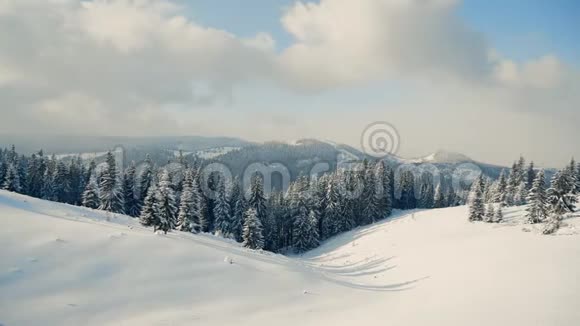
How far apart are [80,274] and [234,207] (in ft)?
161

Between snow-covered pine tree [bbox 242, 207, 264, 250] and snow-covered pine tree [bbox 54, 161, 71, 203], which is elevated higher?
snow-covered pine tree [bbox 54, 161, 71, 203]

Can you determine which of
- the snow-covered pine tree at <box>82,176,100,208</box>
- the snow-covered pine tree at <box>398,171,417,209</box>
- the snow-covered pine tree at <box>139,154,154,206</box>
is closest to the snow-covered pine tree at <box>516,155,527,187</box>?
the snow-covered pine tree at <box>398,171,417,209</box>

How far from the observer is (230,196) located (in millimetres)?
62438

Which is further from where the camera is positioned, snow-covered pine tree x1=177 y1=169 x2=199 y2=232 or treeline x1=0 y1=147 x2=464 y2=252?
treeline x1=0 y1=147 x2=464 y2=252

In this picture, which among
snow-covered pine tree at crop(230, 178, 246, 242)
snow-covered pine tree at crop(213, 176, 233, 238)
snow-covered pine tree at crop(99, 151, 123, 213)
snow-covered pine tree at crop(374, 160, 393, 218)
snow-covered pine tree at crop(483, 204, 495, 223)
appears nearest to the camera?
snow-covered pine tree at crop(483, 204, 495, 223)

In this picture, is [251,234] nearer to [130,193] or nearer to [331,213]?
[331,213]

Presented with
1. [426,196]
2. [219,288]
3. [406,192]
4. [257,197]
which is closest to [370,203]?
[406,192]

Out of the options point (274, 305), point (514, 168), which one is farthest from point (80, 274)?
point (514, 168)

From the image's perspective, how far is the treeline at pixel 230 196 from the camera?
5297 cm

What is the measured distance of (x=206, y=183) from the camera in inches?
2606

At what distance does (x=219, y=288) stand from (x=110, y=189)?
4311 cm

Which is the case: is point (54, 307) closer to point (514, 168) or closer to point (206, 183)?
point (206, 183)

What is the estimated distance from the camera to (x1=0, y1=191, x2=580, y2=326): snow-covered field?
469 inches

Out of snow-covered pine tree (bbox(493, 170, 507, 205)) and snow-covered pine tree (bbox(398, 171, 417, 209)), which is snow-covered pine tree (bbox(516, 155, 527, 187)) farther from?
snow-covered pine tree (bbox(398, 171, 417, 209))
